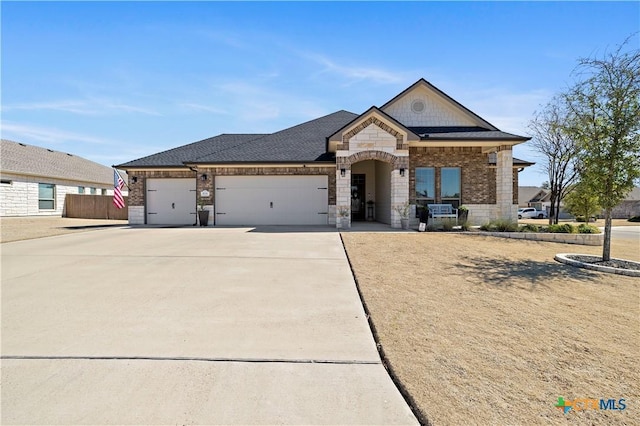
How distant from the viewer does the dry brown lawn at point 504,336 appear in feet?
8.17

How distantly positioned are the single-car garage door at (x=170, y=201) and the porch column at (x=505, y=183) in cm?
1575

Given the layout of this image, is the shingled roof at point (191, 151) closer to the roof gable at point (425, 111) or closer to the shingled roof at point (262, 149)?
the shingled roof at point (262, 149)

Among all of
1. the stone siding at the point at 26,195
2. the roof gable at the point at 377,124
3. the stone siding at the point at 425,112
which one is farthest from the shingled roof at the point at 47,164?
the stone siding at the point at 425,112

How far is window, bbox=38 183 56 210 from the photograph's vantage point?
76.6 feet

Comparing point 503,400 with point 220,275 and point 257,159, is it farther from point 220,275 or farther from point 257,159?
point 257,159

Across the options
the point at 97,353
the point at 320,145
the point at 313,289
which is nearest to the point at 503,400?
the point at 313,289

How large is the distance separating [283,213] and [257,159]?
117 inches

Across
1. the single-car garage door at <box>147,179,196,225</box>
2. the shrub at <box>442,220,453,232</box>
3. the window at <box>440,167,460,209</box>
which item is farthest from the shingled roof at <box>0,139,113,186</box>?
the window at <box>440,167,460,209</box>

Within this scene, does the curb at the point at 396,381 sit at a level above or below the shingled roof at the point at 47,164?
below

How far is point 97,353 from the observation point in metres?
3.22

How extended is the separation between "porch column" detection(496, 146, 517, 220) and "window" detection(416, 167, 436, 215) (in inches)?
119

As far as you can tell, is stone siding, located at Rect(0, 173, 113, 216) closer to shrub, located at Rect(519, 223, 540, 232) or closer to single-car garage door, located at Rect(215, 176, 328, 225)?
single-car garage door, located at Rect(215, 176, 328, 225)

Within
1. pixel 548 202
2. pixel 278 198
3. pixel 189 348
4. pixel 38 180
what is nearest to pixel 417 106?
pixel 278 198

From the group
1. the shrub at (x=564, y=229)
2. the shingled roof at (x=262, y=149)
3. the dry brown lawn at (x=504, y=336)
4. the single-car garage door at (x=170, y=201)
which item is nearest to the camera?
the dry brown lawn at (x=504, y=336)
